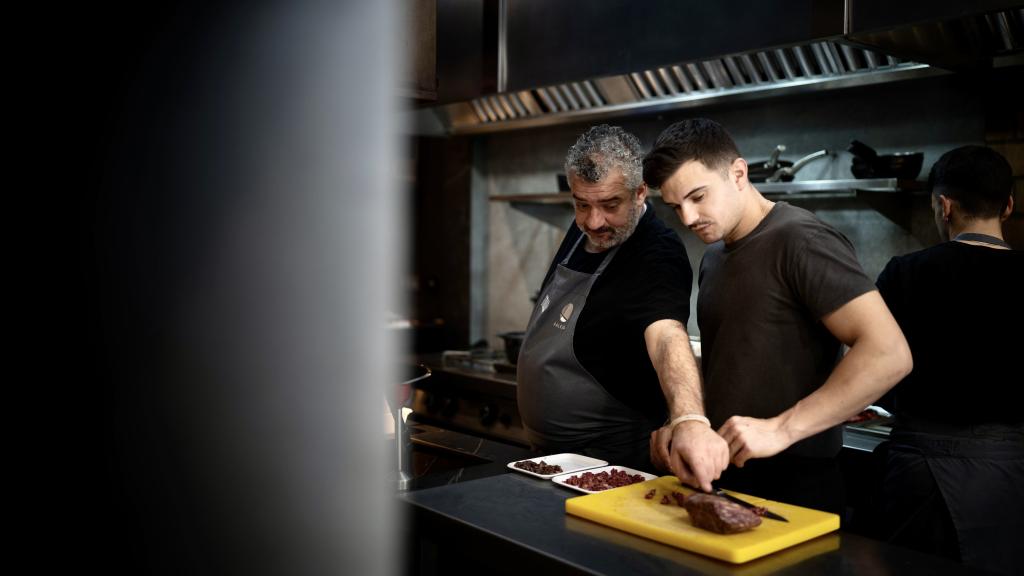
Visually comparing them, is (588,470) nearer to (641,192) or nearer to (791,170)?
(641,192)

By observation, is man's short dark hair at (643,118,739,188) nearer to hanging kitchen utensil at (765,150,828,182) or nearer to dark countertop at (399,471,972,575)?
dark countertop at (399,471,972,575)

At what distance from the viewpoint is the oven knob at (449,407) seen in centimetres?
406

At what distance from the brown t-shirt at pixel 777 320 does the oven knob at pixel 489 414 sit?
182cm

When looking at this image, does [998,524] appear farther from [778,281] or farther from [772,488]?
[778,281]

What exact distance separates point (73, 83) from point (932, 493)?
→ 2678 millimetres

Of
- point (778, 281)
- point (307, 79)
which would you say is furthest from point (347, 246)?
point (778, 281)

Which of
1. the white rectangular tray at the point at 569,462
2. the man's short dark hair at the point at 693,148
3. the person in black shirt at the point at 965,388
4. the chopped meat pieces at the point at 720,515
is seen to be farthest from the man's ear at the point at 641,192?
the chopped meat pieces at the point at 720,515

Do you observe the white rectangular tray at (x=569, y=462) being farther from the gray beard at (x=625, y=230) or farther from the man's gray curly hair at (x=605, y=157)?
the man's gray curly hair at (x=605, y=157)

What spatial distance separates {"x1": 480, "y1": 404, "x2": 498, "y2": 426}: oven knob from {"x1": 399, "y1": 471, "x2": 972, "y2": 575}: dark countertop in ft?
6.39

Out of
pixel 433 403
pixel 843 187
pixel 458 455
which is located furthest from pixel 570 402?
pixel 433 403

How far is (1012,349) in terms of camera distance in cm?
240

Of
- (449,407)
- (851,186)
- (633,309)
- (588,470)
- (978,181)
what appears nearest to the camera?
(588,470)

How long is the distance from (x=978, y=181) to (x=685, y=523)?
5.29 ft

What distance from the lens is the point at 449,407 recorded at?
409cm
